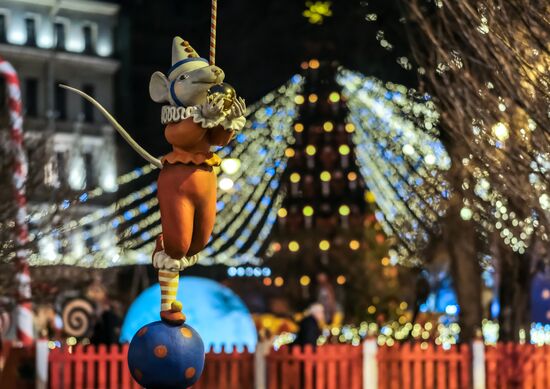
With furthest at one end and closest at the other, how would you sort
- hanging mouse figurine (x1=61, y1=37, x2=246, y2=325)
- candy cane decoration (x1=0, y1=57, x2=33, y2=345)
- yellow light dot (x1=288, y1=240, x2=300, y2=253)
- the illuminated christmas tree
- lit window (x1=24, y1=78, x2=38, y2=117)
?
lit window (x1=24, y1=78, x2=38, y2=117), yellow light dot (x1=288, y1=240, x2=300, y2=253), the illuminated christmas tree, candy cane decoration (x1=0, y1=57, x2=33, y2=345), hanging mouse figurine (x1=61, y1=37, x2=246, y2=325)

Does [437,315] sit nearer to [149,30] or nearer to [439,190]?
[439,190]

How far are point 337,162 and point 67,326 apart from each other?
1230 centimetres

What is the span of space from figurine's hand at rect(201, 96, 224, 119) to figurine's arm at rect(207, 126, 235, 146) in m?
0.15

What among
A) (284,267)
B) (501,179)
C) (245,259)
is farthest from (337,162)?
(501,179)

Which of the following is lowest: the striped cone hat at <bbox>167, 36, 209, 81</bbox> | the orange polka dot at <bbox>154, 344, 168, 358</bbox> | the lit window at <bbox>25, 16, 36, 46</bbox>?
the orange polka dot at <bbox>154, 344, 168, 358</bbox>

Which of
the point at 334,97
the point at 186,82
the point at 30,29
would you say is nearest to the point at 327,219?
the point at 334,97

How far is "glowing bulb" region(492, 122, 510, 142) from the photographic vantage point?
14545 mm

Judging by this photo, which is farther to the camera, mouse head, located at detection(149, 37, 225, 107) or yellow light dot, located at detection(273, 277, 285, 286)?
yellow light dot, located at detection(273, 277, 285, 286)

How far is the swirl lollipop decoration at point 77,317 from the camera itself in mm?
25000

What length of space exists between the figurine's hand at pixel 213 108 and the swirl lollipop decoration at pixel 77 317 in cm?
1505

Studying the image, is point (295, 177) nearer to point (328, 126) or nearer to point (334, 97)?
point (328, 126)

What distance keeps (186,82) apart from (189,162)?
2.00ft

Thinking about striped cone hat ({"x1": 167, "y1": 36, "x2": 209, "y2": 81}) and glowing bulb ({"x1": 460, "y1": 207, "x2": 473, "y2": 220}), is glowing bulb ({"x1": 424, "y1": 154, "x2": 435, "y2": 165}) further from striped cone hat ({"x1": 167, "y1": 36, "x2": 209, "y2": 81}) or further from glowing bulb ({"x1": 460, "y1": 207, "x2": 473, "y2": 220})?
striped cone hat ({"x1": 167, "y1": 36, "x2": 209, "y2": 81})

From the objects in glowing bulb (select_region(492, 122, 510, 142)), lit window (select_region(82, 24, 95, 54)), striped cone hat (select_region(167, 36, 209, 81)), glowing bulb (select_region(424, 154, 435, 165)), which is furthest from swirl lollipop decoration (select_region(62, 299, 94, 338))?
lit window (select_region(82, 24, 95, 54))
